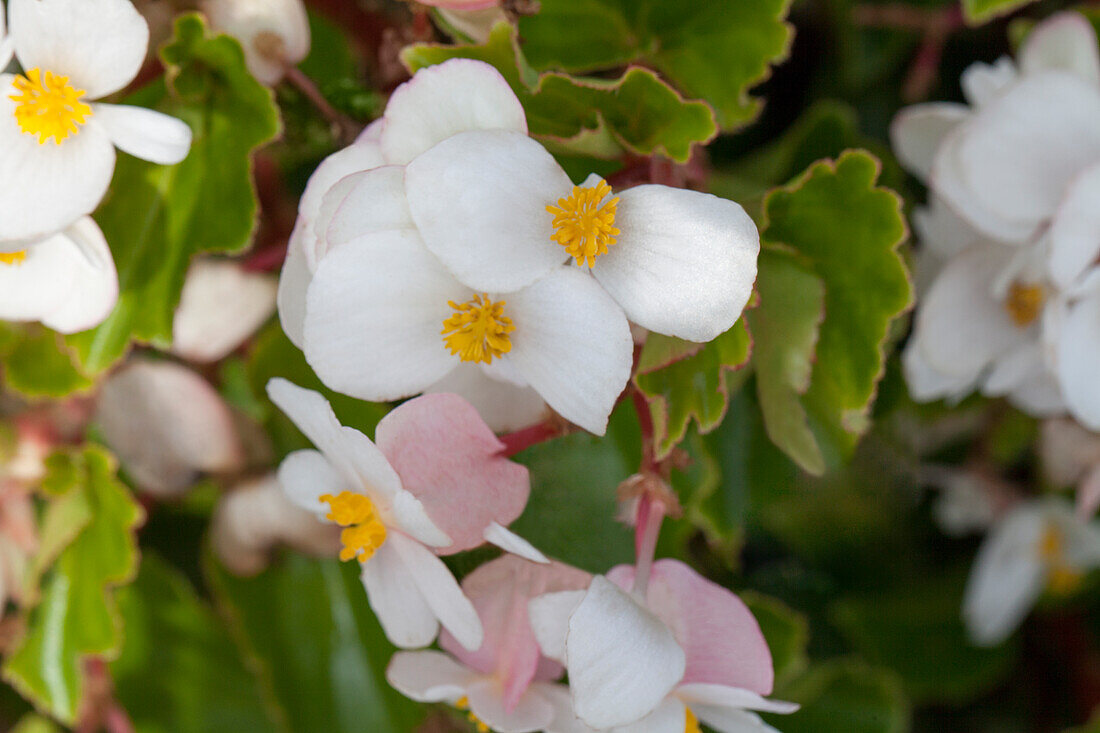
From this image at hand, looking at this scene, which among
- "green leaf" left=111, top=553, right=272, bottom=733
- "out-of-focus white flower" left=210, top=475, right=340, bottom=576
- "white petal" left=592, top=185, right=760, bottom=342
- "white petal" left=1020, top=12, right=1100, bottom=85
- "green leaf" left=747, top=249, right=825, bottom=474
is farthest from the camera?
"green leaf" left=111, top=553, right=272, bottom=733

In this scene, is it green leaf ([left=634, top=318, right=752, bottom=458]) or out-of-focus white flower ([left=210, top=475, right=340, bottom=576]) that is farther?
out-of-focus white flower ([left=210, top=475, right=340, bottom=576])

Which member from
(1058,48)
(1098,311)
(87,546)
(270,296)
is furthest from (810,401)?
(87,546)

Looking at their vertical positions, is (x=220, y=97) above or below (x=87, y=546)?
above

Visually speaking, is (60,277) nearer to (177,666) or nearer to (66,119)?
(66,119)

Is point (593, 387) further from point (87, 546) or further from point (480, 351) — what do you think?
point (87, 546)

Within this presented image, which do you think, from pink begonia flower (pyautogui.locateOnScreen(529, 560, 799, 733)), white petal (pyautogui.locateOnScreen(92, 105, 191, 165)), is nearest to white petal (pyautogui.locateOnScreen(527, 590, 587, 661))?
pink begonia flower (pyautogui.locateOnScreen(529, 560, 799, 733))

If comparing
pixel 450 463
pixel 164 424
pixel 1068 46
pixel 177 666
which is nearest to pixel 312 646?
pixel 177 666

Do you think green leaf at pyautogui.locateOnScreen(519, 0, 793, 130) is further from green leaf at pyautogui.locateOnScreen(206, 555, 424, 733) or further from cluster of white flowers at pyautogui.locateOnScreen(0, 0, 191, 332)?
green leaf at pyautogui.locateOnScreen(206, 555, 424, 733)
